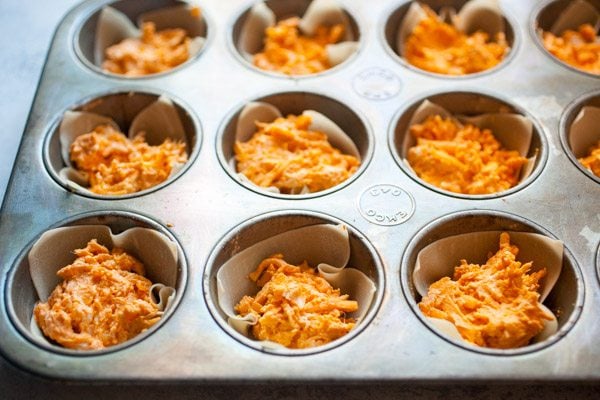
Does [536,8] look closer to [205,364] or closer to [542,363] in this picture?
[542,363]

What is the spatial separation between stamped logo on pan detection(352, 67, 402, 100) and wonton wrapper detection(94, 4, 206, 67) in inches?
36.6

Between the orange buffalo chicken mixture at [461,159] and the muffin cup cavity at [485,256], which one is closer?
the muffin cup cavity at [485,256]

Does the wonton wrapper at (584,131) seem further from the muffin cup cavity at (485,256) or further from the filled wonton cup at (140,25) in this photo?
the filled wonton cup at (140,25)

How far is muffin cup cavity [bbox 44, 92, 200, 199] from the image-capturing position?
318 cm

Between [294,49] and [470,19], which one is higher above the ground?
[470,19]

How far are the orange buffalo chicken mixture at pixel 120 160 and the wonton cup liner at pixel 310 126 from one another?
0.31 metres

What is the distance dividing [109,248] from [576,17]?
288cm

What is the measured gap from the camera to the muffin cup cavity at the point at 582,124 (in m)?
3.21

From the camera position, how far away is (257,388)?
2.40m

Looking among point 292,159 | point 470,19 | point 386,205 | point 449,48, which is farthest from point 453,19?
point 386,205

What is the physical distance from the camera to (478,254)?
2900 mm

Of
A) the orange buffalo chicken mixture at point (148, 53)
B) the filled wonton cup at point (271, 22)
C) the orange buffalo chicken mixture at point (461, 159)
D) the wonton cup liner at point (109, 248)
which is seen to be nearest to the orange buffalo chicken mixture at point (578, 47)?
the orange buffalo chicken mixture at point (461, 159)

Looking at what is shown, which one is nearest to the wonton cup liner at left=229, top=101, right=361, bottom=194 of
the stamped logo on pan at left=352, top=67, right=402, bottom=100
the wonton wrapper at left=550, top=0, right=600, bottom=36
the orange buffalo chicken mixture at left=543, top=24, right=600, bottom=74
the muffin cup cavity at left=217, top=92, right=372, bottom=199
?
the muffin cup cavity at left=217, top=92, right=372, bottom=199

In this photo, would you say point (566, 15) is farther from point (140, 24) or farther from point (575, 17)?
point (140, 24)
